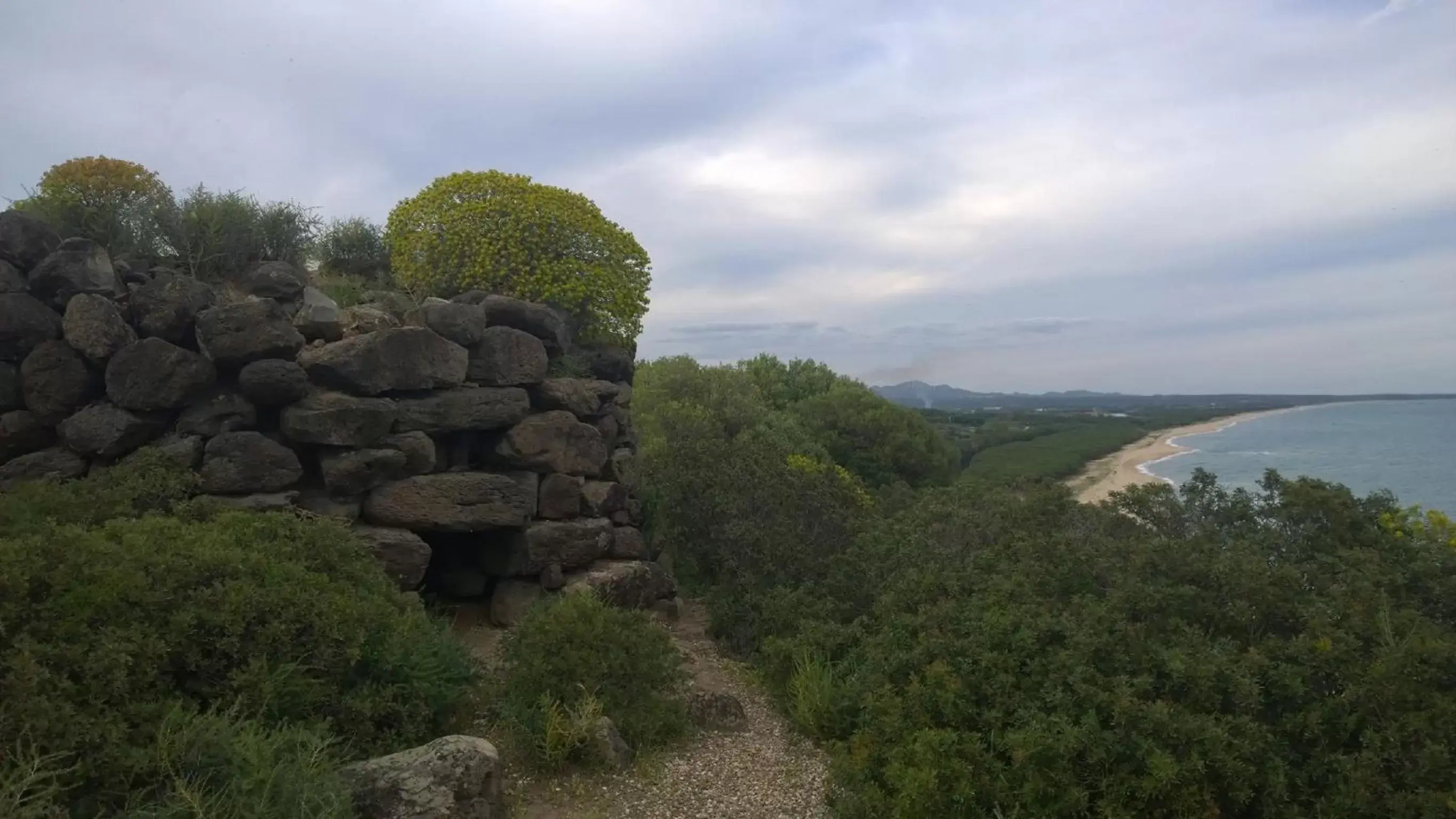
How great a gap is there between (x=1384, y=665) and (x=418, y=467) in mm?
7603

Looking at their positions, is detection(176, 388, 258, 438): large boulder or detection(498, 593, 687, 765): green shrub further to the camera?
detection(176, 388, 258, 438): large boulder

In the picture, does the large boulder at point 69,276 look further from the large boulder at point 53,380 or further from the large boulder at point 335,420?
the large boulder at point 335,420

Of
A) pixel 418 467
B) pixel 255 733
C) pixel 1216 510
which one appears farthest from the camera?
pixel 418 467

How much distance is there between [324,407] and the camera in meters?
8.37

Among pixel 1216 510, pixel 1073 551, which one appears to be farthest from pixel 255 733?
pixel 1216 510

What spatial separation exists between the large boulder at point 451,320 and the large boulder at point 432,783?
4.96 meters

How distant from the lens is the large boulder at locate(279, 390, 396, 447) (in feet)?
27.4

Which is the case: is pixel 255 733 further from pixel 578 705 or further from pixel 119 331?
pixel 119 331

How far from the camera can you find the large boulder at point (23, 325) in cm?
814

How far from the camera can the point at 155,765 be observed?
4484 millimetres

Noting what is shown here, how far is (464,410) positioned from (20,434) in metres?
3.75

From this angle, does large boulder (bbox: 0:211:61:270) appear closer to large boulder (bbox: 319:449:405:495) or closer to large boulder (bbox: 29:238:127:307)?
large boulder (bbox: 29:238:127:307)

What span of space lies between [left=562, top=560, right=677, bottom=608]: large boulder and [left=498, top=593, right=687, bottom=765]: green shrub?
1.80m

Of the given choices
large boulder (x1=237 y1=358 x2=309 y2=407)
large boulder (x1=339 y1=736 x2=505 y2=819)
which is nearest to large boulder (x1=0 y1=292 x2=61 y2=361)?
large boulder (x1=237 y1=358 x2=309 y2=407)
